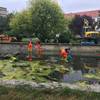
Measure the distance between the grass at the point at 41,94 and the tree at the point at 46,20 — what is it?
50.5 meters

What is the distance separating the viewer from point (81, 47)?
3978cm

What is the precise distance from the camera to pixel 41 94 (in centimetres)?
1107

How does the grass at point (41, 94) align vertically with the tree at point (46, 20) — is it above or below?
below

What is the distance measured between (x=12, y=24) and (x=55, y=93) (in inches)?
2195

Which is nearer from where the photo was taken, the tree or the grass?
the grass

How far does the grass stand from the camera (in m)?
10.3

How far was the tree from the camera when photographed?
62.4 meters

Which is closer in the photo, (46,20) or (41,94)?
(41,94)

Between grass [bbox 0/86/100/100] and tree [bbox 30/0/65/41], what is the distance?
166 feet

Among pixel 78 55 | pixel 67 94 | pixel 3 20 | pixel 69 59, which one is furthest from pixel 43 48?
pixel 3 20

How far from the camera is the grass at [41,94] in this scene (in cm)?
1034

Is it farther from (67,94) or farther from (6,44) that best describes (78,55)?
(67,94)

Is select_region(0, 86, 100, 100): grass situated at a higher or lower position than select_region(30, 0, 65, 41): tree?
lower

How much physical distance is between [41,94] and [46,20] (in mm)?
52147
